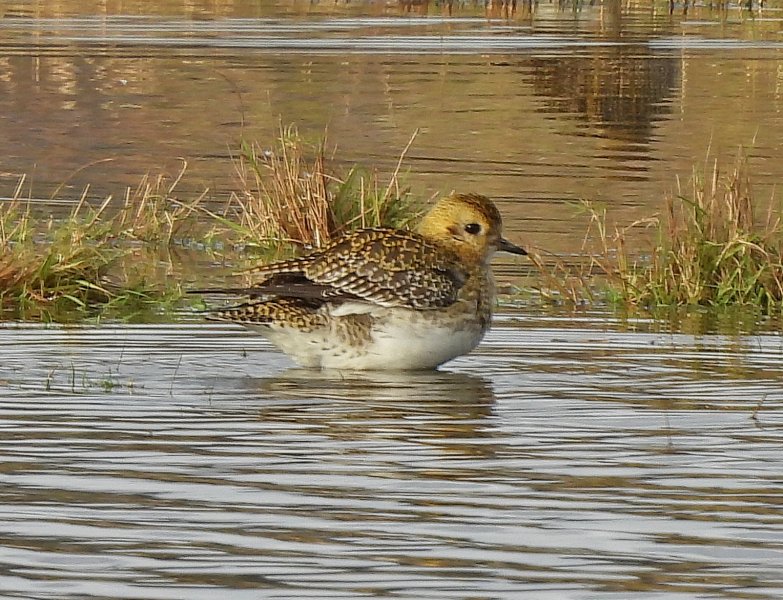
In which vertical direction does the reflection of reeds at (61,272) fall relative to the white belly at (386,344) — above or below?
below

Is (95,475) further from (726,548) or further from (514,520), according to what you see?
(726,548)

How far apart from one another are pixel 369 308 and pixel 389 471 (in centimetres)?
252

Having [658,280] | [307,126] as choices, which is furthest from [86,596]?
[307,126]

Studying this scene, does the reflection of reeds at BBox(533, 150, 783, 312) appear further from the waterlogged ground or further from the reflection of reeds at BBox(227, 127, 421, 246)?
the reflection of reeds at BBox(227, 127, 421, 246)

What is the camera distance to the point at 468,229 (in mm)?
10742

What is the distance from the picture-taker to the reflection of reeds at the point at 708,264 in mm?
12492

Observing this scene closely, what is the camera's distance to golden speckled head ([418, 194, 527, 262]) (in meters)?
10.7

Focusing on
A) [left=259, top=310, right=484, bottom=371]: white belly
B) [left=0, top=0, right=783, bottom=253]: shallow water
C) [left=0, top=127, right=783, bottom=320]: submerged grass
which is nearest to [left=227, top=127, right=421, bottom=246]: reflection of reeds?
[left=0, top=127, right=783, bottom=320]: submerged grass

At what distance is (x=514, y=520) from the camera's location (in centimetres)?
674

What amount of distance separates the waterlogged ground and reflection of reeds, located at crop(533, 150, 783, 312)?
142cm

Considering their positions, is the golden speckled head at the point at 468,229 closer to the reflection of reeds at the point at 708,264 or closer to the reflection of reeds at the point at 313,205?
the reflection of reeds at the point at 708,264

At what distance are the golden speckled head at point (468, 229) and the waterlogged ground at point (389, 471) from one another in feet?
1.72

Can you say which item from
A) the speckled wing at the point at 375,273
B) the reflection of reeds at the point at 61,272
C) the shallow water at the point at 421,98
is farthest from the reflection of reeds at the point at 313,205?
the speckled wing at the point at 375,273

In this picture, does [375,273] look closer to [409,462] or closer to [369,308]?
[369,308]
